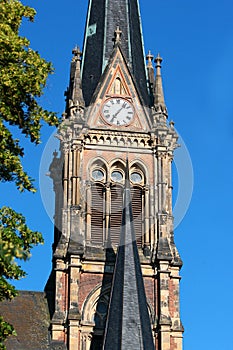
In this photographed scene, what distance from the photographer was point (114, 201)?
4853cm

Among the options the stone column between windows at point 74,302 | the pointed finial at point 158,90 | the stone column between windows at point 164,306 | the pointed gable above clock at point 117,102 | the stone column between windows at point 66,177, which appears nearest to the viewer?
the stone column between windows at point 74,302

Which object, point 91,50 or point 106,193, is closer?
point 106,193

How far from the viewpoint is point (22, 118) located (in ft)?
77.6

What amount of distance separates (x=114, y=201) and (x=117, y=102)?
5.61 meters

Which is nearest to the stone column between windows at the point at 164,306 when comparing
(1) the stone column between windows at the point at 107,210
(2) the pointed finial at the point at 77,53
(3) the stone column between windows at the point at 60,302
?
(1) the stone column between windows at the point at 107,210

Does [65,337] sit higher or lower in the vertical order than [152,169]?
lower

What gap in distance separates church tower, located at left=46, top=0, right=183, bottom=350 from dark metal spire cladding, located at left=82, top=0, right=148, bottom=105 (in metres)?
A: 0.06

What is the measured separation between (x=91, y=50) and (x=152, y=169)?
7895mm

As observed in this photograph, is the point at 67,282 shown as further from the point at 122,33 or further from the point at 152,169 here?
the point at 122,33

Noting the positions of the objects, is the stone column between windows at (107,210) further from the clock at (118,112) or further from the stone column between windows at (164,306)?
the clock at (118,112)

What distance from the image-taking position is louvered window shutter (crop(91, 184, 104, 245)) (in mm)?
47781

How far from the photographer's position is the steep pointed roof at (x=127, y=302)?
40.4m

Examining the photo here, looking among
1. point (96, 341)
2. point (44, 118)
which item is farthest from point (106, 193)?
point (44, 118)

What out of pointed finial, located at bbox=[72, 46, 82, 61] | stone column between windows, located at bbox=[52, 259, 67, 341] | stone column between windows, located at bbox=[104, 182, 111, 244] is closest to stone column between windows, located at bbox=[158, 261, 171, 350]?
stone column between windows, located at bbox=[104, 182, 111, 244]
